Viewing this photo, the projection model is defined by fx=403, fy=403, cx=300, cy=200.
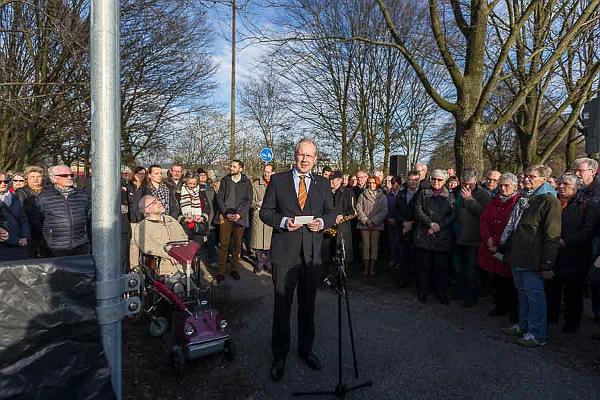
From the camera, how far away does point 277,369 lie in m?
3.62

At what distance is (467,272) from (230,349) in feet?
12.6

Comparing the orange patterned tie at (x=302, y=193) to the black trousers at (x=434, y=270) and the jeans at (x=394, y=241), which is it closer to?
the black trousers at (x=434, y=270)

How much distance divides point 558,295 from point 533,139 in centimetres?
1224

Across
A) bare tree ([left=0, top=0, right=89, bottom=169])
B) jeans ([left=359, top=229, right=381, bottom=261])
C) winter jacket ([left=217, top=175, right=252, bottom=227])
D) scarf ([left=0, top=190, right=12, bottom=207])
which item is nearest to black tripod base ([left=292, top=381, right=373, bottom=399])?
winter jacket ([left=217, top=175, right=252, bottom=227])

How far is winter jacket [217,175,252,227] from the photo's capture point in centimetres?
713

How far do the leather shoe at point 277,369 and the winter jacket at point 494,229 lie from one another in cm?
326

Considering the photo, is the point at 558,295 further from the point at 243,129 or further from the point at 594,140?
the point at 243,129

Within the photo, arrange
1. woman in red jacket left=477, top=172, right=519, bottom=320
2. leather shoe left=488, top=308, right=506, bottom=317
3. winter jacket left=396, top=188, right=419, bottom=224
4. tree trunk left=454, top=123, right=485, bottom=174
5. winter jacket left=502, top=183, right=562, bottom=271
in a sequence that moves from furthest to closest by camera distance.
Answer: tree trunk left=454, top=123, right=485, bottom=174
winter jacket left=396, top=188, right=419, bottom=224
leather shoe left=488, top=308, right=506, bottom=317
woman in red jacket left=477, top=172, right=519, bottom=320
winter jacket left=502, top=183, right=562, bottom=271

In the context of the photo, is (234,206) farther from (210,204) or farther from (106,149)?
(106,149)

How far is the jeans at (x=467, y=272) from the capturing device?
5889 millimetres

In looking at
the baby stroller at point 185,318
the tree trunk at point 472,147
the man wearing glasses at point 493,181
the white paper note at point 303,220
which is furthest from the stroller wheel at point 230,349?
the tree trunk at point 472,147

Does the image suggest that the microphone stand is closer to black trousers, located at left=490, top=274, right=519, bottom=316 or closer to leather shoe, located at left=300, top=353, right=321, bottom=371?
leather shoe, located at left=300, top=353, right=321, bottom=371

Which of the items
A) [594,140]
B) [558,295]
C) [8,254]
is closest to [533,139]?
[594,140]

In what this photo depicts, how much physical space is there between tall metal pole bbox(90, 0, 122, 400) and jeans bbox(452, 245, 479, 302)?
5.23 m
